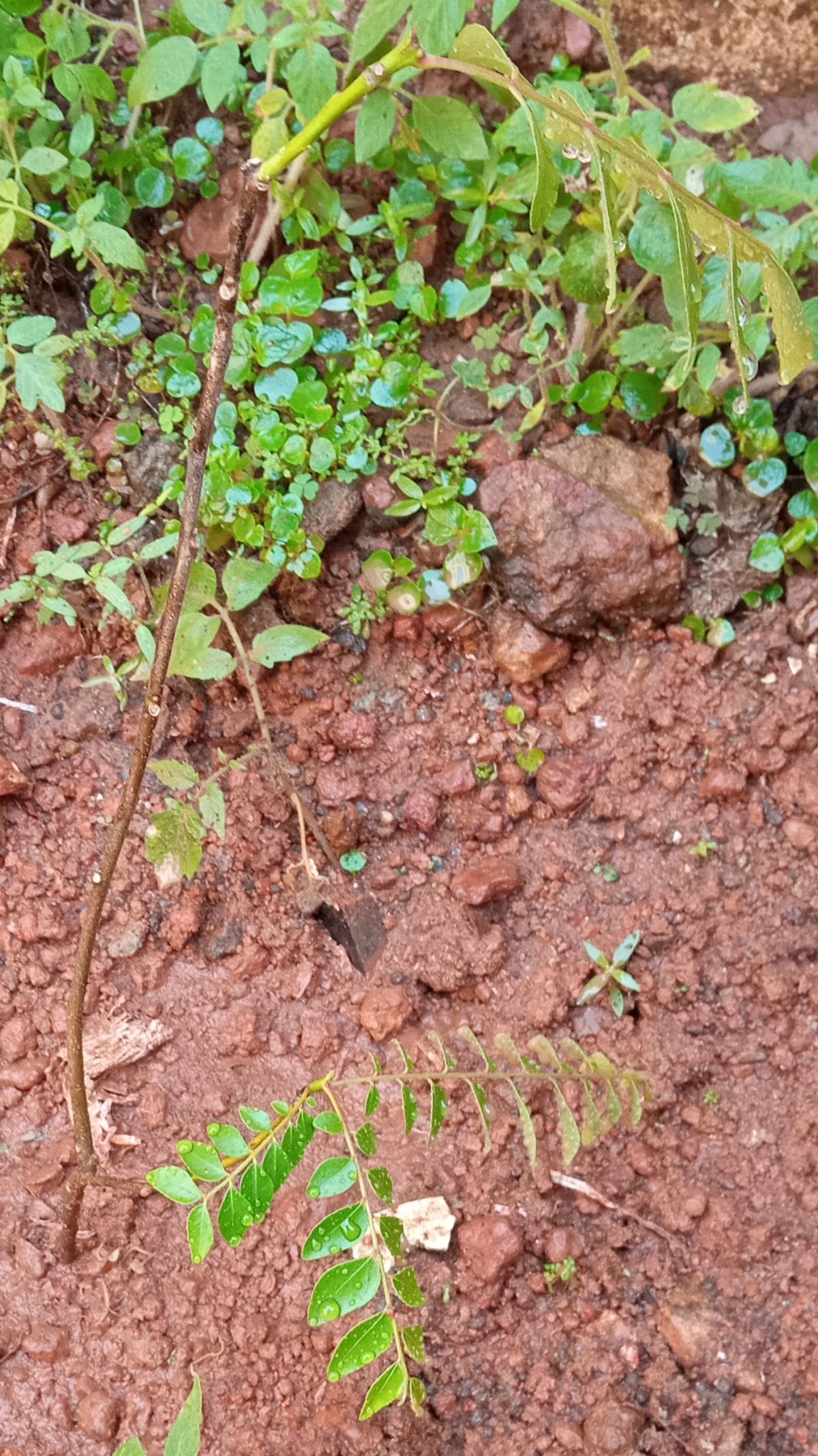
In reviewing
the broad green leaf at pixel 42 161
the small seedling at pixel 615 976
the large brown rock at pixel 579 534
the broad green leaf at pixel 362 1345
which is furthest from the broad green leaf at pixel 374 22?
the broad green leaf at pixel 362 1345

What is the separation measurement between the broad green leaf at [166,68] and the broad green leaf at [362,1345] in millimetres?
2123

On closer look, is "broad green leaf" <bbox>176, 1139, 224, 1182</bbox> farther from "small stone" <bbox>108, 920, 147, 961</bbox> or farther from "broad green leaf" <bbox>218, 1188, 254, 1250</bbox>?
"small stone" <bbox>108, 920, 147, 961</bbox>

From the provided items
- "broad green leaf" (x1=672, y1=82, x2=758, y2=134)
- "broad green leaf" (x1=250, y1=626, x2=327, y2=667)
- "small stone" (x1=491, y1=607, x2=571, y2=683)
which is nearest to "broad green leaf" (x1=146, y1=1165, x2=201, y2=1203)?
"broad green leaf" (x1=250, y1=626, x2=327, y2=667)

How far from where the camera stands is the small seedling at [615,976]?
6.88ft

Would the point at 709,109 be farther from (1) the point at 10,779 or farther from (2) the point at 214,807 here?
(1) the point at 10,779

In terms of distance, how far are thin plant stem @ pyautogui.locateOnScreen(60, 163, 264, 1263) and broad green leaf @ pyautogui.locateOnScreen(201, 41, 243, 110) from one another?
1.52 ft

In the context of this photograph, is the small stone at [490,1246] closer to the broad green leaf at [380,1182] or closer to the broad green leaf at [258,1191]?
the broad green leaf at [380,1182]

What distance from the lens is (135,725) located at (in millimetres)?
2166

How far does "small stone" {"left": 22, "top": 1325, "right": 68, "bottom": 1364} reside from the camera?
1.85 m

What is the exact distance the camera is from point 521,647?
2207mm

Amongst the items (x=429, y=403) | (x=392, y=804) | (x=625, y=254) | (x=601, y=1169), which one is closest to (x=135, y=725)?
(x=392, y=804)

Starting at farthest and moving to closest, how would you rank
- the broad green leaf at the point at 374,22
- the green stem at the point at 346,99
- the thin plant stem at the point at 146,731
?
1. the broad green leaf at the point at 374,22
2. the thin plant stem at the point at 146,731
3. the green stem at the point at 346,99

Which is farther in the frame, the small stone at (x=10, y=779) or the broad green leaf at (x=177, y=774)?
the small stone at (x=10, y=779)

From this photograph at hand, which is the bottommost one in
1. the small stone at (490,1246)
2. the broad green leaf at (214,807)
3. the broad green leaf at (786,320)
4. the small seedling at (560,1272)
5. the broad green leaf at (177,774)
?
the small seedling at (560,1272)
